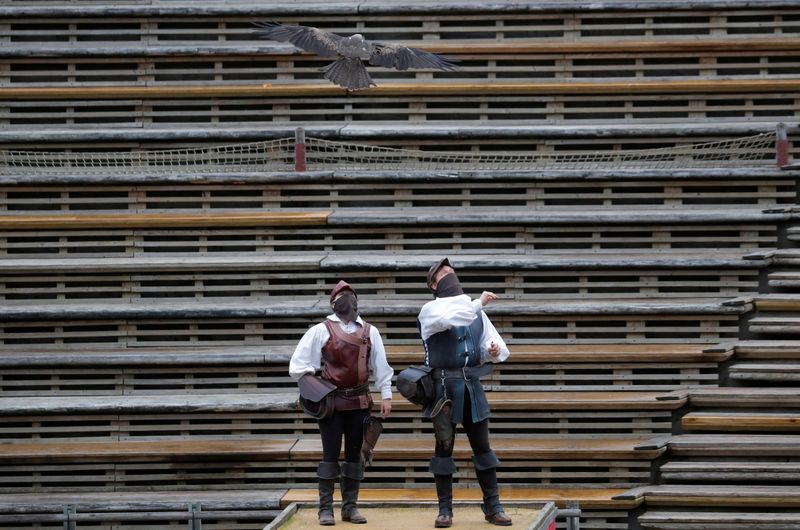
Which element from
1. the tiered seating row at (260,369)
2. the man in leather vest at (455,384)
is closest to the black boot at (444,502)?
the man in leather vest at (455,384)

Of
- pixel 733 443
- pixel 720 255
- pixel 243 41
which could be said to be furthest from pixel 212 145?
pixel 733 443

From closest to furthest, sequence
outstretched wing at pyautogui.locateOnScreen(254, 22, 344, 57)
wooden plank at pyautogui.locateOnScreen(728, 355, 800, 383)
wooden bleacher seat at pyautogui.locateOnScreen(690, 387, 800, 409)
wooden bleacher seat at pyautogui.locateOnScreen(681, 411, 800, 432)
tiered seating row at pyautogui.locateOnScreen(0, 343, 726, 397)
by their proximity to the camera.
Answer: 1. wooden bleacher seat at pyautogui.locateOnScreen(681, 411, 800, 432)
2. wooden bleacher seat at pyautogui.locateOnScreen(690, 387, 800, 409)
3. wooden plank at pyautogui.locateOnScreen(728, 355, 800, 383)
4. tiered seating row at pyautogui.locateOnScreen(0, 343, 726, 397)
5. outstretched wing at pyautogui.locateOnScreen(254, 22, 344, 57)

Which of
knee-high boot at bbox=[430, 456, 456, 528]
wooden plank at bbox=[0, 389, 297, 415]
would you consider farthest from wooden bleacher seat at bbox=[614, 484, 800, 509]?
wooden plank at bbox=[0, 389, 297, 415]

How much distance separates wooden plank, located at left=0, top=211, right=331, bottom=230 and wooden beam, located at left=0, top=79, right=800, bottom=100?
1.56 meters

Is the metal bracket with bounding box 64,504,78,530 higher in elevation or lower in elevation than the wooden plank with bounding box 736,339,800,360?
lower

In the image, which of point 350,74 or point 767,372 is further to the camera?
point 350,74

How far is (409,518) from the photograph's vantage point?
915 centimetres

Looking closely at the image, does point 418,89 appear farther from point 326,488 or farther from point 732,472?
point 326,488

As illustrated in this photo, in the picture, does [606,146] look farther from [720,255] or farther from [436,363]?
[436,363]

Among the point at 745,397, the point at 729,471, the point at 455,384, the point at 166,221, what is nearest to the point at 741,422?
the point at 745,397

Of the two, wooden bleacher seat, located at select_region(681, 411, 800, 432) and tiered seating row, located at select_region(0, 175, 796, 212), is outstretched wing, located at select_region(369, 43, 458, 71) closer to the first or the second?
tiered seating row, located at select_region(0, 175, 796, 212)

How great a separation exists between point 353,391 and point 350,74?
4.47 meters

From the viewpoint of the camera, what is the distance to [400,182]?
12812 mm

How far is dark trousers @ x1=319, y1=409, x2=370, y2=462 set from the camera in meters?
9.15
